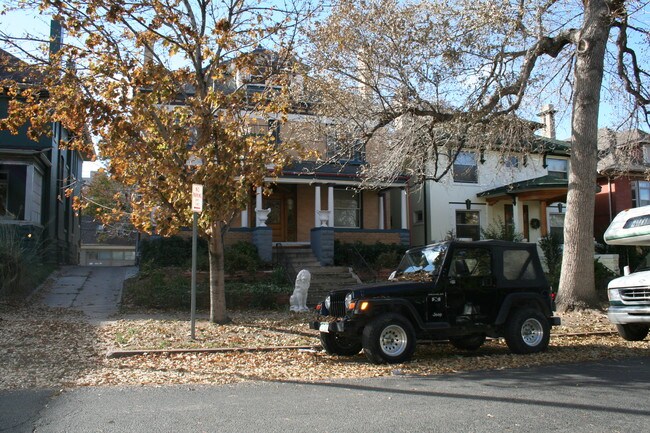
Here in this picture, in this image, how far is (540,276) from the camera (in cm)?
947

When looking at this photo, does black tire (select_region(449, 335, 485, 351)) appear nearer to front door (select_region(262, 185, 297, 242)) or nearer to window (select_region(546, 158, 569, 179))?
front door (select_region(262, 185, 297, 242))

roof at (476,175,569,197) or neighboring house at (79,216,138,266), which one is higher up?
roof at (476,175,569,197)

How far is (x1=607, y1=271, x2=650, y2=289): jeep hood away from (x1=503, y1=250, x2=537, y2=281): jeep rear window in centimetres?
219

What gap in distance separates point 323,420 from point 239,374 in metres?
2.52

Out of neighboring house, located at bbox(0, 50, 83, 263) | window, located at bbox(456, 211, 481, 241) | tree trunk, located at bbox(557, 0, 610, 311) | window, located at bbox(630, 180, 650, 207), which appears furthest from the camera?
window, located at bbox(630, 180, 650, 207)

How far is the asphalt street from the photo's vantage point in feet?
16.8

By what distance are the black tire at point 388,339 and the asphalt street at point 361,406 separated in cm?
68

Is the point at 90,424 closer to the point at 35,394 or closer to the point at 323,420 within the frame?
the point at 35,394

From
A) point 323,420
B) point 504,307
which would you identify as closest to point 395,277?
point 504,307

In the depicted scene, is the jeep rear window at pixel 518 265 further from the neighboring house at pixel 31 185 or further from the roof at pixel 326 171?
the neighboring house at pixel 31 185

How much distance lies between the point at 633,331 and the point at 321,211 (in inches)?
455

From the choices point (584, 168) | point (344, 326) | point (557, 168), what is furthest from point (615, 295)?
point (557, 168)

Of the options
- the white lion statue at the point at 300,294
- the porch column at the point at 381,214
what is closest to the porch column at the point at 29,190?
the white lion statue at the point at 300,294

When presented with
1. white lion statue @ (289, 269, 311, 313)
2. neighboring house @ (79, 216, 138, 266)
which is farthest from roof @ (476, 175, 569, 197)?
neighboring house @ (79, 216, 138, 266)
